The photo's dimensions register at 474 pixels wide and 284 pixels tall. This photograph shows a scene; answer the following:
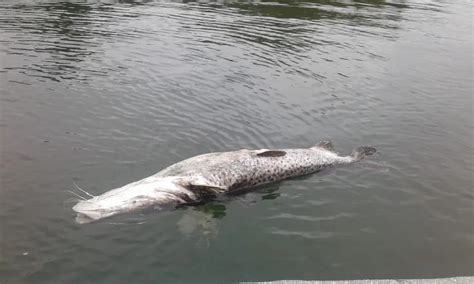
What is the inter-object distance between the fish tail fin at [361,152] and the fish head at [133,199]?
176 inches

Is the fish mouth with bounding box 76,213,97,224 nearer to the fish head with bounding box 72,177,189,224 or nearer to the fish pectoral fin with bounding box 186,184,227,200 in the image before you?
the fish head with bounding box 72,177,189,224

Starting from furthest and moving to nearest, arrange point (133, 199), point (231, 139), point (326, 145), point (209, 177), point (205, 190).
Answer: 1. point (231, 139)
2. point (326, 145)
3. point (209, 177)
4. point (205, 190)
5. point (133, 199)

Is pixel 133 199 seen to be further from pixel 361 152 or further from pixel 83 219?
pixel 361 152

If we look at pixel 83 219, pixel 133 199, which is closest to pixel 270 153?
pixel 133 199

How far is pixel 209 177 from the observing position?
9.76 meters

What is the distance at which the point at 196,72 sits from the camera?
57.5 feet

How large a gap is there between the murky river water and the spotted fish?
28cm

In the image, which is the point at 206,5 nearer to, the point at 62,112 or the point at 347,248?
the point at 62,112

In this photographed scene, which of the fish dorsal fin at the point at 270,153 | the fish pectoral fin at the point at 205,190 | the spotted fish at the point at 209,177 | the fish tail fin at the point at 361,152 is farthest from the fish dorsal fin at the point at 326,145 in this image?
the fish pectoral fin at the point at 205,190

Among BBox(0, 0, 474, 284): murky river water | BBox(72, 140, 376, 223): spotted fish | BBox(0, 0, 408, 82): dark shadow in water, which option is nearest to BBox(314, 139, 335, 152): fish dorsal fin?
BBox(72, 140, 376, 223): spotted fish

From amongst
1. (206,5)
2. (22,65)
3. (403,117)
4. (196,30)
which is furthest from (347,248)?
(206,5)

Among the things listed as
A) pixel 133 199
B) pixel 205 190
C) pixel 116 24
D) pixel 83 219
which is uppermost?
pixel 116 24

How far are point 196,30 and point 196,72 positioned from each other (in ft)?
22.4

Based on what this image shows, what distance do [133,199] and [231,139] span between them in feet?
13.8
